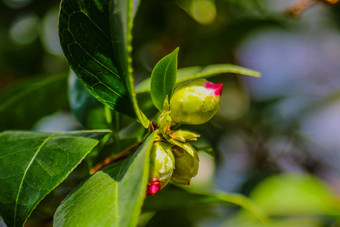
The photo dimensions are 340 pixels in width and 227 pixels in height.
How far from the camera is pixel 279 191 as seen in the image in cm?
185

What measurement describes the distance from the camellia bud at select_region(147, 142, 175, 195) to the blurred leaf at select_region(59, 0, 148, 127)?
0.33 feet

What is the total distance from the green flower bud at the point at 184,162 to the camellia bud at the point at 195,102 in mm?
59

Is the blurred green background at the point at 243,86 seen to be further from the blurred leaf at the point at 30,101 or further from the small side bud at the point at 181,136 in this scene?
the small side bud at the point at 181,136

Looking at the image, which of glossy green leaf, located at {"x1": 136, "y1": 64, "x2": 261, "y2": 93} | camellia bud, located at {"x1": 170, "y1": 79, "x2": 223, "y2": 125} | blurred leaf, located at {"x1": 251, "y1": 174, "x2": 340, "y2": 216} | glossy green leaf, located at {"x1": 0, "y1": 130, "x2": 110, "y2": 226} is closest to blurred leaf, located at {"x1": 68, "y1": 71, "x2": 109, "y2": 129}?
glossy green leaf, located at {"x1": 136, "y1": 64, "x2": 261, "y2": 93}

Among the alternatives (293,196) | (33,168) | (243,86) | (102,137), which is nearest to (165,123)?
(102,137)

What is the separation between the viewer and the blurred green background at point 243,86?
1.86m

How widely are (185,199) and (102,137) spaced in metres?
0.45

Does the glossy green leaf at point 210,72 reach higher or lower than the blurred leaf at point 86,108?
higher

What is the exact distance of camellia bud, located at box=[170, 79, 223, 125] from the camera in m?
0.82

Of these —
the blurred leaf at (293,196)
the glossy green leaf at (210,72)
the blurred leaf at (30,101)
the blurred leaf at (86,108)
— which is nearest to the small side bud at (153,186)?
the glossy green leaf at (210,72)

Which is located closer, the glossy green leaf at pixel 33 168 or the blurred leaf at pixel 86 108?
the glossy green leaf at pixel 33 168

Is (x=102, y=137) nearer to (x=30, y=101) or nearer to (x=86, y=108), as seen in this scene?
(x=86, y=108)

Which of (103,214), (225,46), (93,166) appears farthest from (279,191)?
(103,214)

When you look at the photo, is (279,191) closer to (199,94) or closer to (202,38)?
(202,38)
